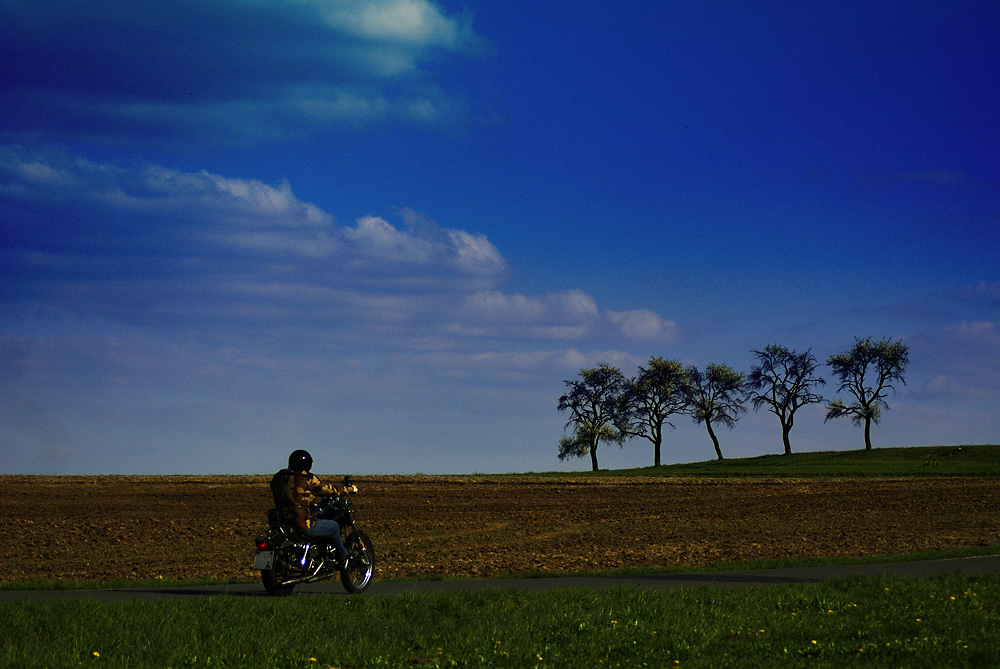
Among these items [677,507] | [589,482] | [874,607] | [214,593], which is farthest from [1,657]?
[589,482]

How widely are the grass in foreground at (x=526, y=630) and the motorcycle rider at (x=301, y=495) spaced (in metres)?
0.94

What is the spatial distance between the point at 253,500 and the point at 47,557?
17.9 meters

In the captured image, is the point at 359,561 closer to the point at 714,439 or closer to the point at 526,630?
the point at 526,630

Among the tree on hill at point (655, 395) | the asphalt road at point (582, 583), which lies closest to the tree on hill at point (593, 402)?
the tree on hill at point (655, 395)

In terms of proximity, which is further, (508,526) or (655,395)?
(655,395)

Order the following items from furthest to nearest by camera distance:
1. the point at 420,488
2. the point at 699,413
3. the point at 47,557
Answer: the point at 699,413
the point at 420,488
the point at 47,557

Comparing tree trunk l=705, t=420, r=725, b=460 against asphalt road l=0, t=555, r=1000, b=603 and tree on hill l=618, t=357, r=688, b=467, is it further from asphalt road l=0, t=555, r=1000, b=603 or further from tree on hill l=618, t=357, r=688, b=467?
asphalt road l=0, t=555, r=1000, b=603

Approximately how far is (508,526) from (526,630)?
57.8 feet

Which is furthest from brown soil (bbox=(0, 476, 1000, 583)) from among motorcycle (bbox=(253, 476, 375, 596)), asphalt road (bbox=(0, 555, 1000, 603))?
motorcycle (bbox=(253, 476, 375, 596))

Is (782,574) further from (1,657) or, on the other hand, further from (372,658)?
(1,657)

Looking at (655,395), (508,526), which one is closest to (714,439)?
(655,395)

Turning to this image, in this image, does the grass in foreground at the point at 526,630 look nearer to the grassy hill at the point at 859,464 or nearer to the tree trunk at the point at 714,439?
the grassy hill at the point at 859,464

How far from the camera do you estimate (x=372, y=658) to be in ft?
33.7

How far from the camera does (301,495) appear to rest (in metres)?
13.8
